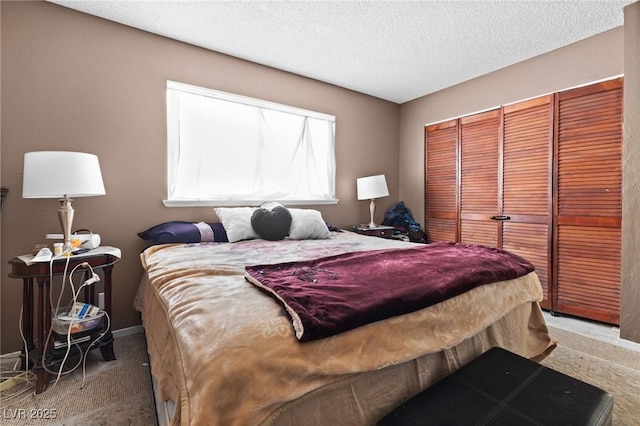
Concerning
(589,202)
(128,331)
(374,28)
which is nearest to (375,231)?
(589,202)

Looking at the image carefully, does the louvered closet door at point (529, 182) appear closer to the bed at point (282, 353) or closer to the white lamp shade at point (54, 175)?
the bed at point (282, 353)

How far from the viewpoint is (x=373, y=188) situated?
365 centimetres

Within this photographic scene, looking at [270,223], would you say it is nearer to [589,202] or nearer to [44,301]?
[44,301]

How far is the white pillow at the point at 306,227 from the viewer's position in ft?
8.70

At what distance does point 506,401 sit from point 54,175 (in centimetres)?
246

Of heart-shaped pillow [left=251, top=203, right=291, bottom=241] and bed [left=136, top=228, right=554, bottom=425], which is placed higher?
heart-shaped pillow [left=251, top=203, right=291, bottom=241]

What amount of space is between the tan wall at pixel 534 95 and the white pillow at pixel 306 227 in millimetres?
1982

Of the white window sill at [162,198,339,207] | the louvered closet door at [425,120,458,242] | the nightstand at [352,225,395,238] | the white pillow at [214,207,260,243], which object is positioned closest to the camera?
the white pillow at [214,207,260,243]

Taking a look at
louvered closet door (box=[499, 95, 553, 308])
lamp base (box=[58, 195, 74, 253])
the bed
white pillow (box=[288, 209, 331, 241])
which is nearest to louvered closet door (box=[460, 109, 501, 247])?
louvered closet door (box=[499, 95, 553, 308])

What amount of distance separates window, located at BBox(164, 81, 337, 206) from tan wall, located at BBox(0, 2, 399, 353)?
112 mm

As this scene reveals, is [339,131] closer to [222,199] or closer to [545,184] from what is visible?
[222,199]

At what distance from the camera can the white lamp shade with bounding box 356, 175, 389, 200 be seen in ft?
12.0

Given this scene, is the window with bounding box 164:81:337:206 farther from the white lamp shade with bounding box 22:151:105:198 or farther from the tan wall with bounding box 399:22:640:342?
the tan wall with bounding box 399:22:640:342

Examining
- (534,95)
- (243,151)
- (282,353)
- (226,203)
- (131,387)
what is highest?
(534,95)
